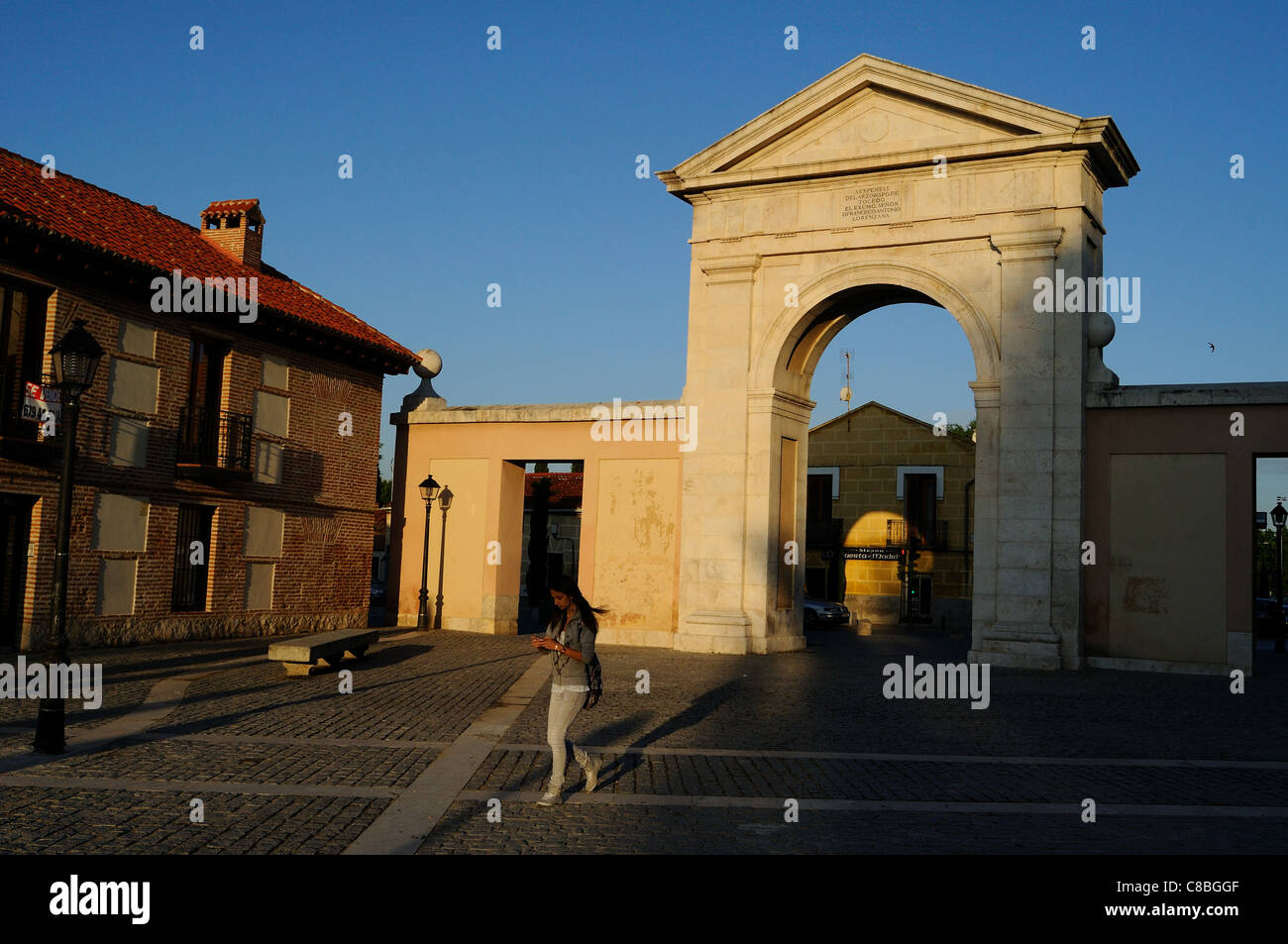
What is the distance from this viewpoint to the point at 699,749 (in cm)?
1038

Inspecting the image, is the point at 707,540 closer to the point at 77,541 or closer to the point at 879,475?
the point at 77,541

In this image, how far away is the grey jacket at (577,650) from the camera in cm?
823

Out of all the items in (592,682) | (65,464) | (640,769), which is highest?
(65,464)

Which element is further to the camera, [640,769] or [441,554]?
[441,554]

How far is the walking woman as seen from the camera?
26.7 feet

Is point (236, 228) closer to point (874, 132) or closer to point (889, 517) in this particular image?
point (874, 132)

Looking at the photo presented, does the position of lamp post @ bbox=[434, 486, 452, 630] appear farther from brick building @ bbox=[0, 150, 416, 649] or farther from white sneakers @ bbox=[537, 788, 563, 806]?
white sneakers @ bbox=[537, 788, 563, 806]

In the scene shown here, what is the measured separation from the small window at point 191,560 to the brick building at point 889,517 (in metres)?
23.6

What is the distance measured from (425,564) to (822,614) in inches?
609

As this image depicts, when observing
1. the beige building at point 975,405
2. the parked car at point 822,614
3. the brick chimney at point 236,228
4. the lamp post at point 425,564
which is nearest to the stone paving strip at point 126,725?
the lamp post at point 425,564

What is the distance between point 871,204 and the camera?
21.0 m

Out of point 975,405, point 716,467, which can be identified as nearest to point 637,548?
point 716,467

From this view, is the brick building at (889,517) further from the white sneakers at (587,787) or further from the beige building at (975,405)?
the white sneakers at (587,787)

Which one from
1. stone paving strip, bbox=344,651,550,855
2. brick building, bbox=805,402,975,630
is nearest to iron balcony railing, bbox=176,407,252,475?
stone paving strip, bbox=344,651,550,855
